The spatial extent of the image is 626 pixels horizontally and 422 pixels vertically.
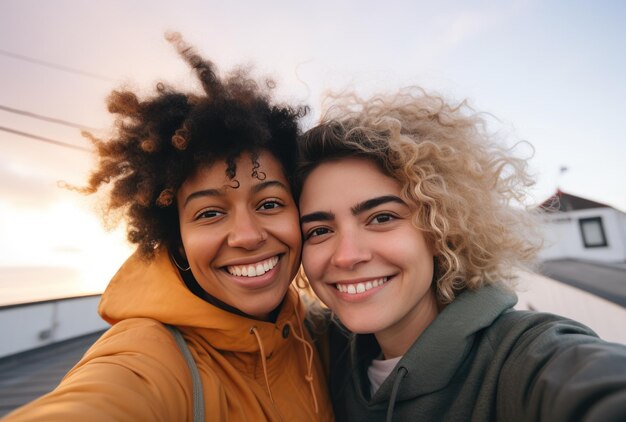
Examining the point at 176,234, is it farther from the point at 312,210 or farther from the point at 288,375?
the point at 288,375

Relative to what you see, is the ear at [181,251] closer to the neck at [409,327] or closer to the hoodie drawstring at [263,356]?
the hoodie drawstring at [263,356]

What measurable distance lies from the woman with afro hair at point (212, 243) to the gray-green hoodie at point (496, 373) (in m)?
0.45

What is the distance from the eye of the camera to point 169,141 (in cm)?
155

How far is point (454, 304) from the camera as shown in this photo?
4.90 ft

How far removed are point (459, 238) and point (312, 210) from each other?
2.73 ft

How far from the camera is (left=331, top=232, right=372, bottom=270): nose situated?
1505 millimetres

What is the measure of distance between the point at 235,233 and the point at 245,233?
0.05m

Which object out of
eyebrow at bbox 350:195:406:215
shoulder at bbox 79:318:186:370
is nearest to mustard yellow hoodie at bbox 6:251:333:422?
shoulder at bbox 79:318:186:370

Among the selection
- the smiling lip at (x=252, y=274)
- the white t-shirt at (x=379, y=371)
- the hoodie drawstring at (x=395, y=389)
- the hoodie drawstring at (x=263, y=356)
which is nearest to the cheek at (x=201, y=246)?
the smiling lip at (x=252, y=274)

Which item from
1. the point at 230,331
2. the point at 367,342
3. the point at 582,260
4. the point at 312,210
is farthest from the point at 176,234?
the point at 582,260

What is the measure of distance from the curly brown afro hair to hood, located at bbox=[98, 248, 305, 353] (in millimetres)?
208

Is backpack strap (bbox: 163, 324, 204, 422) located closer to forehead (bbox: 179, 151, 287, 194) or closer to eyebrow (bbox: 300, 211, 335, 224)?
forehead (bbox: 179, 151, 287, 194)

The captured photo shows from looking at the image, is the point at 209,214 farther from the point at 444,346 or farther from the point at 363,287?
the point at 444,346

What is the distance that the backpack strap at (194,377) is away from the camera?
106 centimetres
